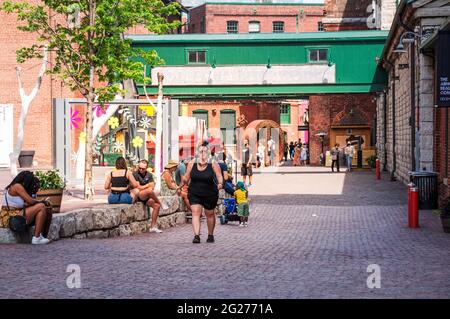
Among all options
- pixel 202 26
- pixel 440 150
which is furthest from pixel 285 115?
pixel 440 150

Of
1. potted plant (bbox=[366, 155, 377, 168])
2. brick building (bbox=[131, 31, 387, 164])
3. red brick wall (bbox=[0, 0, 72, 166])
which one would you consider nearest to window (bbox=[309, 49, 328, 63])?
brick building (bbox=[131, 31, 387, 164])

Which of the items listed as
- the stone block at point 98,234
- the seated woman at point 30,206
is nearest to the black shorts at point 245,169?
the stone block at point 98,234

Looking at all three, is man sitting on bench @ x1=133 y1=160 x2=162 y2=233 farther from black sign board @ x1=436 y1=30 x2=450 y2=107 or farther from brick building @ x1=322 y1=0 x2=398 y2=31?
brick building @ x1=322 y1=0 x2=398 y2=31

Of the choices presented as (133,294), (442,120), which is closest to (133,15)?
(442,120)

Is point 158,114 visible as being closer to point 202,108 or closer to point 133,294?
point 133,294

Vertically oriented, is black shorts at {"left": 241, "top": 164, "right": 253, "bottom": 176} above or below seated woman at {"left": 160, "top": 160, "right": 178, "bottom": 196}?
below

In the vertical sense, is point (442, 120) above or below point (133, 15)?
below

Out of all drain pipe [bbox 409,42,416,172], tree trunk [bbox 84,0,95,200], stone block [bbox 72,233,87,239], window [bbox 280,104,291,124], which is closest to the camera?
stone block [bbox 72,233,87,239]

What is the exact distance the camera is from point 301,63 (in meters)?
44.1

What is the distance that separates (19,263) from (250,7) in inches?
3180

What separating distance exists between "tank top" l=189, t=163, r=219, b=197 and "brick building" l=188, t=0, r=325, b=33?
2991 inches

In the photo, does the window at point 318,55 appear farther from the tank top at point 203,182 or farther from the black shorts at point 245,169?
the tank top at point 203,182

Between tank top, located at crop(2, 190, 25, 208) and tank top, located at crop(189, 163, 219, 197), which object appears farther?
tank top, located at crop(189, 163, 219, 197)

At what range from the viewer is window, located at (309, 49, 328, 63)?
44.7 meters
